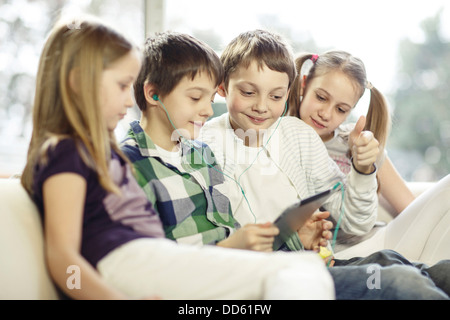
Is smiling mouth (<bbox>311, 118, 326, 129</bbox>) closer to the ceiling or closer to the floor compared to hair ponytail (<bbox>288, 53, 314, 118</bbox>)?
closer to the floor

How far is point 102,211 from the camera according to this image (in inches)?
34.5

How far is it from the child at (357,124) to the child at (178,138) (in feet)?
1.31

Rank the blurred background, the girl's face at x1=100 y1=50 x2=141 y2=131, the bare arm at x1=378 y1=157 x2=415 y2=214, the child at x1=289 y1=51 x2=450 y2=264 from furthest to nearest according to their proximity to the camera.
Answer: the blurred background
the bare arm at x1=378 y1=157 x2=415 y2=214
the child at x1=289 y1=51 x2=450 y2=264
the girl's face at x1=100 y1=50 x2=141 y2=131

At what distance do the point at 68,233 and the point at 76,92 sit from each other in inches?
10.0

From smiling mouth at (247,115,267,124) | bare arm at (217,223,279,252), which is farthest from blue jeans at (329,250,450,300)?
smiling mouth at (247,115,267,124)

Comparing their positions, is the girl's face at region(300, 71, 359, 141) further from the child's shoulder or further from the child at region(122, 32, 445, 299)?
the child at region(122, 32, 445, 299)

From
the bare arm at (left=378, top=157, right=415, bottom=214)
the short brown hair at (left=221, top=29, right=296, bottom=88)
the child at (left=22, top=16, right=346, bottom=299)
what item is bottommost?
the bare arm at (left=378, top=157, right=415, bottom=214)

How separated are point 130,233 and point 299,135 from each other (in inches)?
27.6

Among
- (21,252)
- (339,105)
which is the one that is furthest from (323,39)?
(21,252)

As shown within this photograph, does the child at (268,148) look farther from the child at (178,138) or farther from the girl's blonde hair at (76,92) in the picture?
the girl's blonde hair at (76,92)

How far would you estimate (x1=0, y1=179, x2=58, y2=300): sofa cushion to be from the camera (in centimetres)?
85

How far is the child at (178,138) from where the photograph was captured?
1.13 metres

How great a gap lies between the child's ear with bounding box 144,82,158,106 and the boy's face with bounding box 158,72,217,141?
0.08 ft
